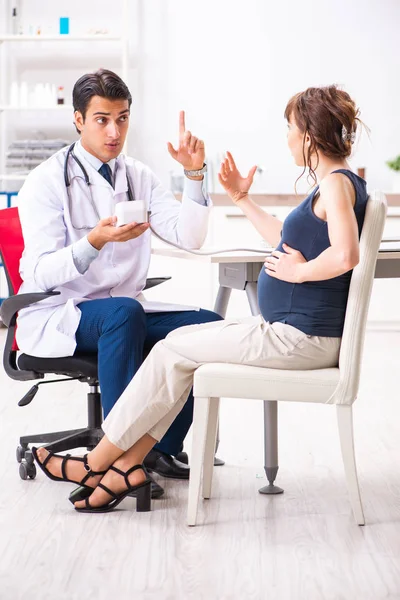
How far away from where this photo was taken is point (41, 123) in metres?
6.12

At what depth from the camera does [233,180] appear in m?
2.71

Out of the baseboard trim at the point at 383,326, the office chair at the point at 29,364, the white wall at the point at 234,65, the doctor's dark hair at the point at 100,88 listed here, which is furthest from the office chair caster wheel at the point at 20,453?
the white wall at the point at 234,65

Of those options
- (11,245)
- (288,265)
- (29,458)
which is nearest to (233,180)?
(288,265)

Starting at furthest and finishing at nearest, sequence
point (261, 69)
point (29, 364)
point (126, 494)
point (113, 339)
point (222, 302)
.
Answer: point (261, 69)
point (222, 302)
point (29, 364)
point (113, 339)
point (126, 494)

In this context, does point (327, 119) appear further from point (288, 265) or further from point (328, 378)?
point (328, 378)

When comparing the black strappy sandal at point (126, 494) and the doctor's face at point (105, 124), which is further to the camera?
the doctor's face at point (105, 124)

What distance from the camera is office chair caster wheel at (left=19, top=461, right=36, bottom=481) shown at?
8.77 ft

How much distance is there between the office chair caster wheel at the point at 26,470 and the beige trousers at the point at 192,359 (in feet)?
1.59

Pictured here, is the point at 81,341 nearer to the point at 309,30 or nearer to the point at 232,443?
the point at 232,443

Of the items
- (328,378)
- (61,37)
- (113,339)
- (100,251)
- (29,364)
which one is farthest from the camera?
(61,37)

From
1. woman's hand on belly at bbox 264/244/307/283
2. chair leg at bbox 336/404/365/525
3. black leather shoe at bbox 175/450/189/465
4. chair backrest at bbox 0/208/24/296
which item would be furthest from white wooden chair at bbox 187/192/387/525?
chair backrest at bbox 0/208/24/296

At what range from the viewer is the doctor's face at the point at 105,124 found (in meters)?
2.66

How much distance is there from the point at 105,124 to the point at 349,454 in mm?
1203

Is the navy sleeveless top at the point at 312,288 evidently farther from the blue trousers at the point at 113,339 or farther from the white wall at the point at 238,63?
the white wall at the point at 238,63
